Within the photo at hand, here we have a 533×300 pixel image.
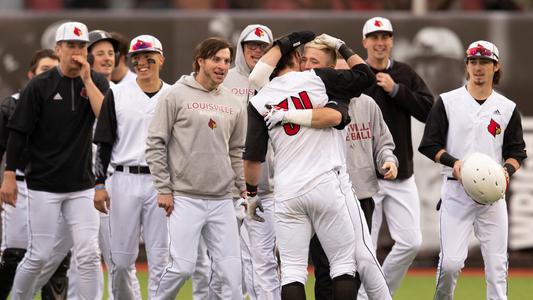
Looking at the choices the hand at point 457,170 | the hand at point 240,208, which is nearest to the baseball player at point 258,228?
the hand at point 240,208

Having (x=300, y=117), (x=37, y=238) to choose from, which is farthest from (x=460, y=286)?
(x=300, y=117)

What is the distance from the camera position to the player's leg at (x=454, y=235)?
31.7ft

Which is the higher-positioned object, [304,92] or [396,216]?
[304,92]

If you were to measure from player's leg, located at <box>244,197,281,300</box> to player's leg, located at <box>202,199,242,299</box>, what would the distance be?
70 cm

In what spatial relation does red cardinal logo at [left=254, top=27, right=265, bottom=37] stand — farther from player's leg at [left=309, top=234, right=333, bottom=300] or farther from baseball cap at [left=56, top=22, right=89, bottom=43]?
player's leg at [left=309, top=234, right=333, bottom=300]

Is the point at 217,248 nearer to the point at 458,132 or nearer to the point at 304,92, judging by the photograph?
the point at 304,92

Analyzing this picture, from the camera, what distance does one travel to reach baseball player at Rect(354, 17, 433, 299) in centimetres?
1063

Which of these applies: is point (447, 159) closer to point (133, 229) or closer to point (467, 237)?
point (467, 237)

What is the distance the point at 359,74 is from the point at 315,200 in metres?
0.92

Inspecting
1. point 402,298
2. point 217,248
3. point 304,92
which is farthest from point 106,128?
point 402,298

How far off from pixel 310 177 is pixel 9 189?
Answer: 9.16ft

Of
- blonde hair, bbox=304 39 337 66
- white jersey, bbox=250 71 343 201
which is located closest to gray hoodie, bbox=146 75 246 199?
white jersey, bbox=250 71 343 201

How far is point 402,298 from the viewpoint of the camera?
39.8 feet

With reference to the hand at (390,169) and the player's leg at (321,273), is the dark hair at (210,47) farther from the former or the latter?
the player's leg at (321,273)
